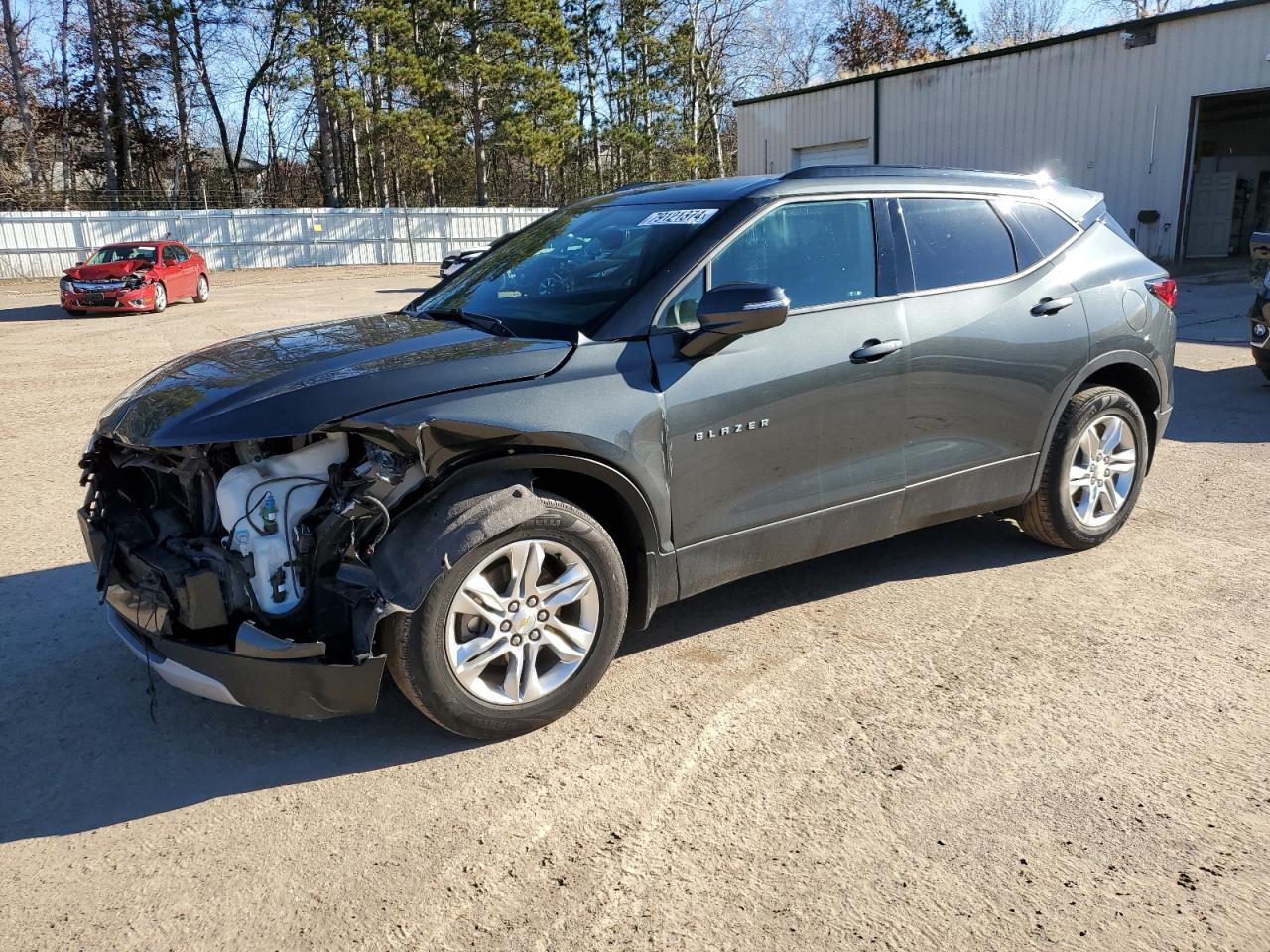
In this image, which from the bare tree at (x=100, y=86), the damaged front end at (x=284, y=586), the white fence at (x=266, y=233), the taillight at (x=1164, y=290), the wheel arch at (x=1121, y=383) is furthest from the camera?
the bare tree at (x=100, y=86)

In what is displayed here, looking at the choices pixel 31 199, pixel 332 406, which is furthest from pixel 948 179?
pixel 31 199

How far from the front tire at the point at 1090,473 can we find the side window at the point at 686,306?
2.12 m

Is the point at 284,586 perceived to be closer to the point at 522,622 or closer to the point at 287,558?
the point at 287,558

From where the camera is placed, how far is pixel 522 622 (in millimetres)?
3223

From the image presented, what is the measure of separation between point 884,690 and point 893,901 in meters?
1.17

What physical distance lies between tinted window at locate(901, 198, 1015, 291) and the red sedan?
18232 mm

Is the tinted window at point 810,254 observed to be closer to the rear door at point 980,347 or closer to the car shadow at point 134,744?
the rear door at point 980,347

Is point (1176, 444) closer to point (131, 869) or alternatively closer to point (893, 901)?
point (893, 901)

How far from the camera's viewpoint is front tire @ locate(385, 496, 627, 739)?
305 centimetres

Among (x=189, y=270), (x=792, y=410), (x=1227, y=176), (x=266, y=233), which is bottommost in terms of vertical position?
(x=792, y=410)

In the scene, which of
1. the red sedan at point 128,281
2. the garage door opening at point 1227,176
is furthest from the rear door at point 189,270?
the garage door opening at point 1227,176

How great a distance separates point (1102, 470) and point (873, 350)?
1.76m

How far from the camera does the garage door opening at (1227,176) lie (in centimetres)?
2320

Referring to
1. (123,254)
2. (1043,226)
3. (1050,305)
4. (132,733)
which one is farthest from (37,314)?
(1050,305)
